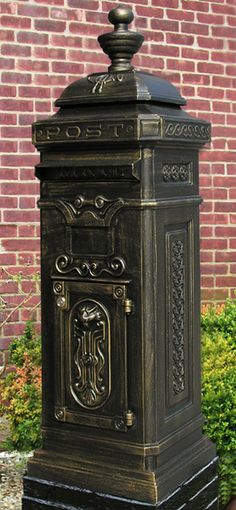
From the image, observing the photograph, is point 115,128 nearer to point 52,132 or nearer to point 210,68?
point 52,132

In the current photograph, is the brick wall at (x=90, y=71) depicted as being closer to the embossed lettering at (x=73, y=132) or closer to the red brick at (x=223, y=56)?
the red brick at (x=223, y=56)

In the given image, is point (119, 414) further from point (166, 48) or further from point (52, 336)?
point (166, 48)

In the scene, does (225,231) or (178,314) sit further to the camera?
(225,231)

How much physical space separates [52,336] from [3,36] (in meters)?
3.03

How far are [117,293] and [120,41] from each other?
1.01 meters

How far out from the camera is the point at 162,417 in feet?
10.7

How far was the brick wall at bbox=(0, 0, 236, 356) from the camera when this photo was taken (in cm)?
584

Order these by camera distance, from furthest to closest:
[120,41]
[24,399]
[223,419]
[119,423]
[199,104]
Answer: [199,104], [24,399], [223,419], [120,41], [119,423]

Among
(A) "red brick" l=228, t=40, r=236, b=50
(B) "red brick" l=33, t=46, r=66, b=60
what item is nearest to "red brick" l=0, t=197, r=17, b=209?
(B) "red brick" l=33, t=46, r=66, b=60

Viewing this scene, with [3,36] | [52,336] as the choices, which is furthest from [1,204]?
[52,336]

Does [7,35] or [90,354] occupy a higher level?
[7,35]

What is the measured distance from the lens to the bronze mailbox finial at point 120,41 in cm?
335

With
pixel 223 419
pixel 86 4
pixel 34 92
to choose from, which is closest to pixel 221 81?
pixel 86 4

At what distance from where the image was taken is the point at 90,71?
243 inches
